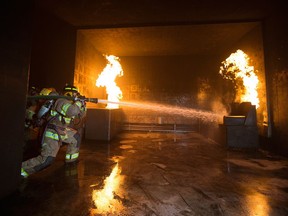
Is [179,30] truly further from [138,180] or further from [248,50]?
[138,180]

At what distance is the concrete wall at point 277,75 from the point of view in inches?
200

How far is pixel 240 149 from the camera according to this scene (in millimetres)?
5762

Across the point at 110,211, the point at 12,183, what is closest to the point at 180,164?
the point at 110,211

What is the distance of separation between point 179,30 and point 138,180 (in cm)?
621

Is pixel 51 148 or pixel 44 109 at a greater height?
pixel 44 109

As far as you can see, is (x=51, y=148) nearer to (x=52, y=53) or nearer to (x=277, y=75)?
(x=52, y=53)

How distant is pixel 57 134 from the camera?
3.60 meters

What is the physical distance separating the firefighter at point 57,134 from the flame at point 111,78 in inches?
201

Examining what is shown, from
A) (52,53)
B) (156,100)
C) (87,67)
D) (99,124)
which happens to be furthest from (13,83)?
(156,100)

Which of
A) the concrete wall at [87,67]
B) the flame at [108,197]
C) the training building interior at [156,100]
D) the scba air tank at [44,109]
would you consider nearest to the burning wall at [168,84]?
the training building interior at [156,100]

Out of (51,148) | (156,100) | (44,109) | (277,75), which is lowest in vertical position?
(51,148)

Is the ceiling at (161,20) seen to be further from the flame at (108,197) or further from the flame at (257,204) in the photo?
the flame at (257,204)

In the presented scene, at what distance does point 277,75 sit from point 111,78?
801 centimetres

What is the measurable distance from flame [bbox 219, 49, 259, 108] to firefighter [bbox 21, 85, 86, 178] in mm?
6456
